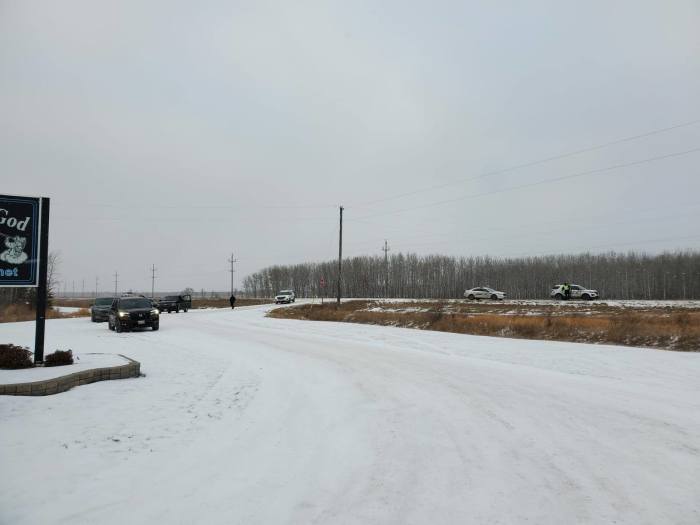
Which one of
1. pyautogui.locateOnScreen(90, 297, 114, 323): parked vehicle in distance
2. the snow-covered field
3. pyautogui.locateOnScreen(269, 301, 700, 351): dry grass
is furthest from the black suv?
pyautogui.locateOnScreen(269, 301, 700, 351): dry grass

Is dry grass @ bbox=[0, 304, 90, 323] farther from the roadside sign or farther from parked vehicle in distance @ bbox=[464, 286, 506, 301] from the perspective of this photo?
parked vehicle in distance @ bbox=[464, 286, 506, 301]

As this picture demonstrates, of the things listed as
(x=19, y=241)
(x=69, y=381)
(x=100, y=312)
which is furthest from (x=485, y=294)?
(x=69, y=381)

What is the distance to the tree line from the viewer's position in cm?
8312

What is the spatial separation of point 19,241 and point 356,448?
9738mm

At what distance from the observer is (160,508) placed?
13.1 feet

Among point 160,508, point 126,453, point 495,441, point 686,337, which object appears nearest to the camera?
point 160,508

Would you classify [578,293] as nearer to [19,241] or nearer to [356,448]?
[356,448]

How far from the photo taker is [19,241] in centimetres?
1060

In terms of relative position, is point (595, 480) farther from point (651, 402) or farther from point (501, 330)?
point (501, 330)

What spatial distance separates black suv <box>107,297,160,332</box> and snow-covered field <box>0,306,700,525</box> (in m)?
13.1

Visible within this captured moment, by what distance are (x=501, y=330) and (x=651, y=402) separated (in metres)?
12.9

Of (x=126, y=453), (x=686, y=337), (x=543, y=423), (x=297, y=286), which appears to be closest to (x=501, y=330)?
(x=686, y=337)

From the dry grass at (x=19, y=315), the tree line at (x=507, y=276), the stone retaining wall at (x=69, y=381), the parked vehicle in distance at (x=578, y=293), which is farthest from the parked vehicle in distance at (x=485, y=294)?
the stone retaining wall at (x=69, y=381)

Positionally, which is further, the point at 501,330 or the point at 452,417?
the point at 501,330
